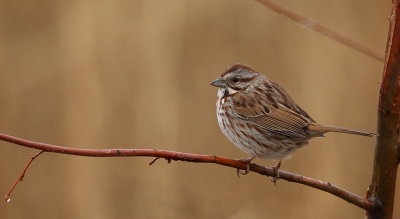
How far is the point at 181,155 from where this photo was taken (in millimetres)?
2395

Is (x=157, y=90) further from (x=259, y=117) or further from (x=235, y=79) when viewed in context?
(x=259, y=117)

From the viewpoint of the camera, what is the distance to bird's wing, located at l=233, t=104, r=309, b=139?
13.4 feet

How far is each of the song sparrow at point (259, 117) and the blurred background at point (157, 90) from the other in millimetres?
1697

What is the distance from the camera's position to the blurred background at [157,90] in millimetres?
6082

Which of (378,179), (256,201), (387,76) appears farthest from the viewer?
(256,201)

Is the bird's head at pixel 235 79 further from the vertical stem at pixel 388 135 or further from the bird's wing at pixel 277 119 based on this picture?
the vertical stem at pixel 388 135

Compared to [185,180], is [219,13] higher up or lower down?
higher up

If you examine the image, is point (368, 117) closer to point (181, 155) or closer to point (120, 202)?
point (120, 202)

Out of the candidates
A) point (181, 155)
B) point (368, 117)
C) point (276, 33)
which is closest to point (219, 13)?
point (276, 33)

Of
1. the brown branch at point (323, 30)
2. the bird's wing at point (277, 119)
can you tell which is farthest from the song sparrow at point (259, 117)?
the brown branch at point (323, 30)

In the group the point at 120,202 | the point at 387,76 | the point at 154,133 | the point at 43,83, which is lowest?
the point at 120,202

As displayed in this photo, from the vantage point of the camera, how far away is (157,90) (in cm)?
625

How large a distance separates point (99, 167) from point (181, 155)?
4.01 metres

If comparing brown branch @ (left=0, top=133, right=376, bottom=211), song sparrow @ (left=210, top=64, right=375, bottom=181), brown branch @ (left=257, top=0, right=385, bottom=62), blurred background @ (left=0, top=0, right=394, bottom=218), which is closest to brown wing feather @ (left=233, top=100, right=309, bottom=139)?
song sparrow @ (left=210, top=64, right=375, bottom=181)
